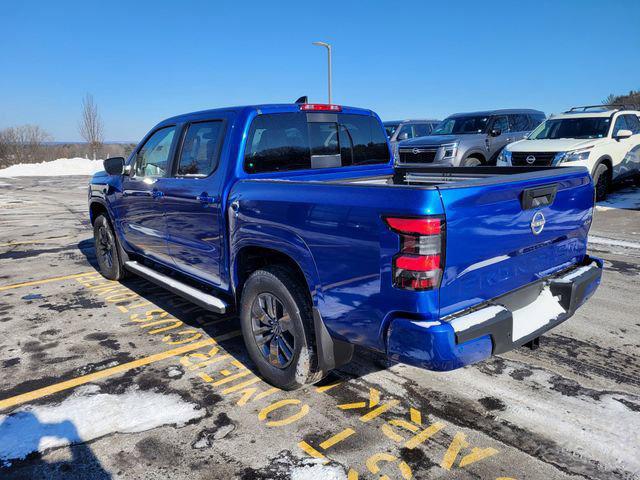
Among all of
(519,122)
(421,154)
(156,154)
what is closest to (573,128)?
(519,122)

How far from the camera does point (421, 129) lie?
16.5m

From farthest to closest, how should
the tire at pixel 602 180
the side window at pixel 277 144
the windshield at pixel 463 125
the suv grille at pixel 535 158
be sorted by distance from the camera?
the windshield at pixel 463 125, the tire at pixel 602 180, the suv grille at pixel 535 158, the side window at pixel 277 144

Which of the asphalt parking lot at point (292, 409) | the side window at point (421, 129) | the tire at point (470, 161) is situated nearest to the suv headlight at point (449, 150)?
the tire at point (470, 161)

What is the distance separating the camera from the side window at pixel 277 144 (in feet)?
12.1

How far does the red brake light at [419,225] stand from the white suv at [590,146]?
886 cm

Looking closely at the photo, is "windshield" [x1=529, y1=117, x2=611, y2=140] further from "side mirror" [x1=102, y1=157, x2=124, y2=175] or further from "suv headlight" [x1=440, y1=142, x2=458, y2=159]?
"side mirror" [x1=102, y1=157, x2=124, y2=175]

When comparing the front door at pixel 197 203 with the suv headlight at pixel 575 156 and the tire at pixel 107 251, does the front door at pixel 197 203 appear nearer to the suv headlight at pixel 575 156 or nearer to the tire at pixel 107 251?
the tire at pixel 107 251

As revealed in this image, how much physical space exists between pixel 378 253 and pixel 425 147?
33.3 feet

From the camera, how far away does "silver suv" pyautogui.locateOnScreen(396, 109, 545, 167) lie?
11.7 meters

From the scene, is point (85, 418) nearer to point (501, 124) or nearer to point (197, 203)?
point (197, 203)

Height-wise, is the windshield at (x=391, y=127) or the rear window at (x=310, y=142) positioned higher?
the windshield at (x=391, y=127)

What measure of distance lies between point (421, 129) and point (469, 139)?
15.3 ft

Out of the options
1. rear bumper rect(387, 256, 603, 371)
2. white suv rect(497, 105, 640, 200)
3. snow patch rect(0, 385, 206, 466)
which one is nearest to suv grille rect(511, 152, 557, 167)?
white suv rect(497, 105, 640, 200)

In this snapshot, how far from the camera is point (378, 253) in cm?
242
